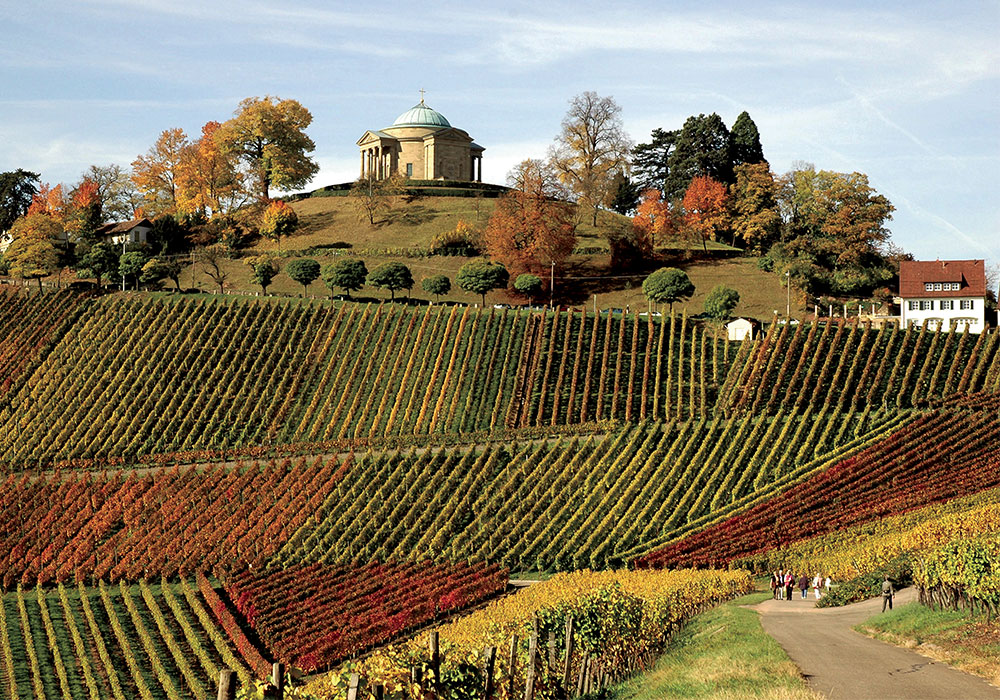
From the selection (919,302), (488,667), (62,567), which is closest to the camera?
(488,667)

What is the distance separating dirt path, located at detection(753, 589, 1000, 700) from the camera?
2048 cm

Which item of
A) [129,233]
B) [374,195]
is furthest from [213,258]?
[374,195]

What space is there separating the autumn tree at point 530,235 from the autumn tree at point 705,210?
53.3 ft

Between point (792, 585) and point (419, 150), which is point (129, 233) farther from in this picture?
point (792, 585)

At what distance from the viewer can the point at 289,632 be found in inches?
1446

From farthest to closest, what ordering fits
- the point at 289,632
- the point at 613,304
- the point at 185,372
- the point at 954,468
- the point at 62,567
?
the point at 613,304 → the point at 185,372 → the point at 954,468 → the point at 62,567 → the point at 289,632

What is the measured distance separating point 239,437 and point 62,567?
47.0 ft

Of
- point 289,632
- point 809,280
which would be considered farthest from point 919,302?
point 289,632

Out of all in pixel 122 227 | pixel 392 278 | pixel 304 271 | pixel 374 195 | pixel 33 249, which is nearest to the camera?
pixel 392 278

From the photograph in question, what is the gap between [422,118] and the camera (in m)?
130

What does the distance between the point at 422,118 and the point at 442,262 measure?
4053 centimetres

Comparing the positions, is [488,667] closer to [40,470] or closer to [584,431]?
[584,431]

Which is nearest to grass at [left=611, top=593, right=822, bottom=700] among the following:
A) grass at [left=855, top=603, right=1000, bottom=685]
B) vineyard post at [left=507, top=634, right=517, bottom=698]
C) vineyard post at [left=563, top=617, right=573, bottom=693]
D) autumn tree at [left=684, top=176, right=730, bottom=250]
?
vineyard post at [left=563, top=617, right=573, bottom=693]

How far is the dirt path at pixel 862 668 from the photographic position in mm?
20484
